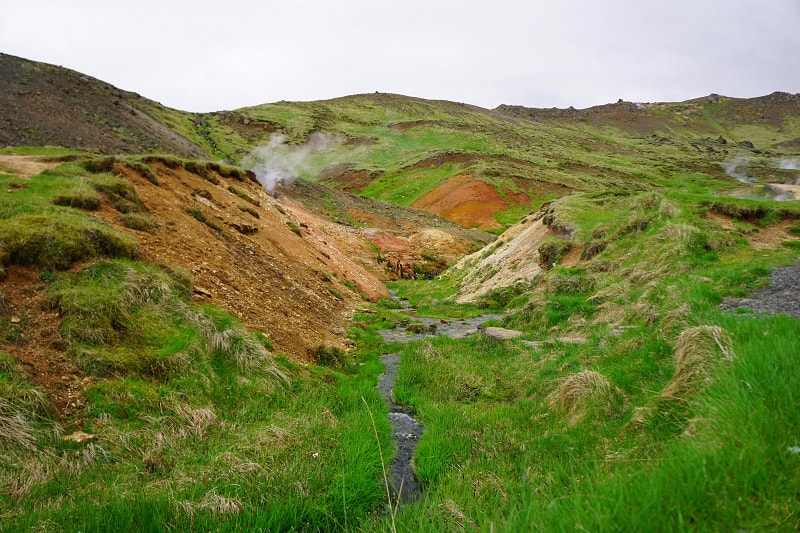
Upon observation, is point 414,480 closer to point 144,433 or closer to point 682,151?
point 144,433

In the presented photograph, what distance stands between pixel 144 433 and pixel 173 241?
791 cm

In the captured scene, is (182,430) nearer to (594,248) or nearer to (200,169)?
(594,248)

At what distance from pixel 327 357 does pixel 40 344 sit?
20.2ft

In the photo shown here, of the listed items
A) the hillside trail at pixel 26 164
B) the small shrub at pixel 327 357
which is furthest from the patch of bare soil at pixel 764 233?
the hillside trail at pixel 26 164

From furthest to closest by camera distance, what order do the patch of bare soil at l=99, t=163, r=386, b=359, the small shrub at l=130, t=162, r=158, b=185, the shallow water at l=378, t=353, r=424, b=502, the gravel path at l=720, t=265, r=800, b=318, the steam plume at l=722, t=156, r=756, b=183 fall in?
the steam plume at l=722, t=156, r=756, b=183 → the small shrub at l=130, t=162, r=158, b=185 → the patch of bare soil at l=99, t=163, r=386, b=359 → the gravel path at l=720, t=265, r=800, b=318 → the shallow water at l=378, t=353, r=424, b=502

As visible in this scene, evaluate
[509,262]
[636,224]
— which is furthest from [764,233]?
[509,262]

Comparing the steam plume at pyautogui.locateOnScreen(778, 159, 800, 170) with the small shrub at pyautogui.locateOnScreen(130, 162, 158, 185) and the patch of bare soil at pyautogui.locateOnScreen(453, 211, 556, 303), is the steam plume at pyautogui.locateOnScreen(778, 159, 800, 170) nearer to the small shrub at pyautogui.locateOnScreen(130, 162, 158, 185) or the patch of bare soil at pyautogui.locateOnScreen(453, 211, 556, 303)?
the patch of bare soil at pyautogui.locateOnScreen(453, 211, 556, 303)

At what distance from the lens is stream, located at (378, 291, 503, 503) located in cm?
591

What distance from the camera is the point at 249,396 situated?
7629mm

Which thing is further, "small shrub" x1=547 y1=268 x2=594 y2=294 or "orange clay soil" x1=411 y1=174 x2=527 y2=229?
"orange clay soil" x1=411 y1=174 x2=527 y2=229

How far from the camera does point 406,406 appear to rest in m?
8.96

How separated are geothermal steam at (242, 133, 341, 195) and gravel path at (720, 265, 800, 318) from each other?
8207cm

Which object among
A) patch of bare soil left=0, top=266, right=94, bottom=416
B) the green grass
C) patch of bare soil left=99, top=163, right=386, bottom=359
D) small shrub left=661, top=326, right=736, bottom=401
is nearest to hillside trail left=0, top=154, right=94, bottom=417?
patch of bare soil left=0, top=266, right=94, bottom=416

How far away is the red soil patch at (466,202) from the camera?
212 ft
